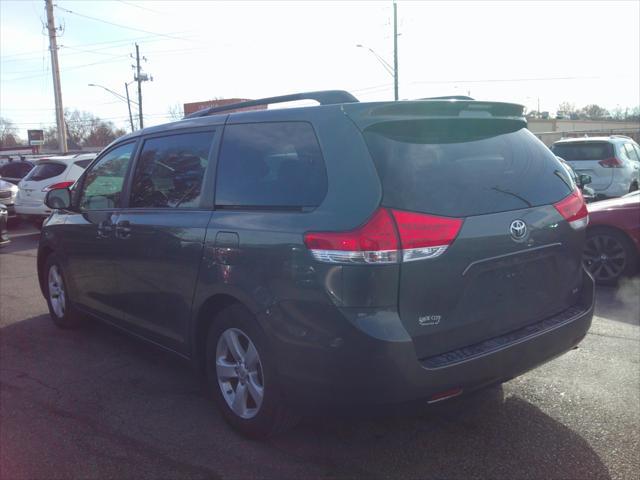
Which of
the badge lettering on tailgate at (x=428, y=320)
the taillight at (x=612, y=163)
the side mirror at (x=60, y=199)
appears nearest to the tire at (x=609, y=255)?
the badge lettering on tailgate at (x=428, y=320)

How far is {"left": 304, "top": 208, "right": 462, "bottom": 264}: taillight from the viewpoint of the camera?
2.78 m

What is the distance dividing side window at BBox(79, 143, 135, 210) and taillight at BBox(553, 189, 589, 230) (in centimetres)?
316

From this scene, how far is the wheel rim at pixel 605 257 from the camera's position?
22.6 ft

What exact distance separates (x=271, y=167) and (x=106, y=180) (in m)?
2.26

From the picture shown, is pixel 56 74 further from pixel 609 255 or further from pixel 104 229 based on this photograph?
pixel 609 255

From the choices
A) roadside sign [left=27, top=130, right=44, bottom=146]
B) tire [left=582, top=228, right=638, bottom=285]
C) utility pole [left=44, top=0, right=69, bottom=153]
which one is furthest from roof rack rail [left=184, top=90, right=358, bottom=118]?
roadside sign [left=27, top=130, right=44, bottom=146]

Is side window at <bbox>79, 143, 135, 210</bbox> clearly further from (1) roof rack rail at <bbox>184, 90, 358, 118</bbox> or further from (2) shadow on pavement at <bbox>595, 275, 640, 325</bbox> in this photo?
(2) shadow on pavement at <bbox>595, 275, 640, 325</bbox>

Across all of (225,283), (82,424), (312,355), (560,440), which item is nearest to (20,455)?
(82,424)

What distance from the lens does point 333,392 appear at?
291cm

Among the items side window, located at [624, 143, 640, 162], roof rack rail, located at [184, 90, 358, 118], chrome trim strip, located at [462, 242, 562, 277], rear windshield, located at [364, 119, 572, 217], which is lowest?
chrome trim strip, located at [462, 242, 562, 277]

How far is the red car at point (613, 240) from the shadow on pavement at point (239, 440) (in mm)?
3666

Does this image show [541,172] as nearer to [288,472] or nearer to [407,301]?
[407,301]

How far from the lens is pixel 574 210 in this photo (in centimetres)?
357

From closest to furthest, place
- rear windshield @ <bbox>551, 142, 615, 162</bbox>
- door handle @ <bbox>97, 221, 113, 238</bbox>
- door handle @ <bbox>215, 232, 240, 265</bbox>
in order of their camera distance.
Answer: door handle @ <bbox>215, 232, 240, 265</bbox>
door handle @ <bbox>97, 221, 113, 238</bbox>
rear windshield @ <bbox>551, 142, 615, 162</bbox>
